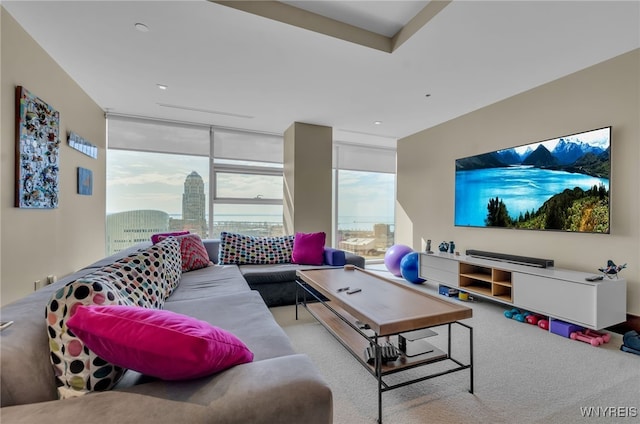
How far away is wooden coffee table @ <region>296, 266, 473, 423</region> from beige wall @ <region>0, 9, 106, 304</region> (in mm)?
2326

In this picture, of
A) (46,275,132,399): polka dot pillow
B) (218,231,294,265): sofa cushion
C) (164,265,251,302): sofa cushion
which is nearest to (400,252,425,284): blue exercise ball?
(218,231,294,265): sofa cushion

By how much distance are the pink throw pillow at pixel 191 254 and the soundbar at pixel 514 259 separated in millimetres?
3191

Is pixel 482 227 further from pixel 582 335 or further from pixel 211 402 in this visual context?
pixel 211 402

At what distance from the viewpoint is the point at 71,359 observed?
0.81 m

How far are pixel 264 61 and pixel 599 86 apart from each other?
10.2ft

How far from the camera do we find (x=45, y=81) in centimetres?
242

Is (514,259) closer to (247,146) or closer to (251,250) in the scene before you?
(251,250)

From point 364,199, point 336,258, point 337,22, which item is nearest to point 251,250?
point 336,258

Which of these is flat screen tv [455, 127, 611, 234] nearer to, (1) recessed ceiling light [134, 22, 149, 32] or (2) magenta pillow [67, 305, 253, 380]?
(2) magenta pillow [67, 305, 253, 380]

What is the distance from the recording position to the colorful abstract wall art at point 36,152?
2088 mm

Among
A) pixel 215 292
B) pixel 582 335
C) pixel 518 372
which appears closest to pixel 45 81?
pixel 215 292

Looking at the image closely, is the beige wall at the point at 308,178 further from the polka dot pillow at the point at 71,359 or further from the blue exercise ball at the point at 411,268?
the polka dot pillow at the point at 71,359

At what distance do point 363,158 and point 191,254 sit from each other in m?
3.83

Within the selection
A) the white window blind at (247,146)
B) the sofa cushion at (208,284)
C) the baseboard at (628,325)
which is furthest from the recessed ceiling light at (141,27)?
the baseboard at (628,325)
